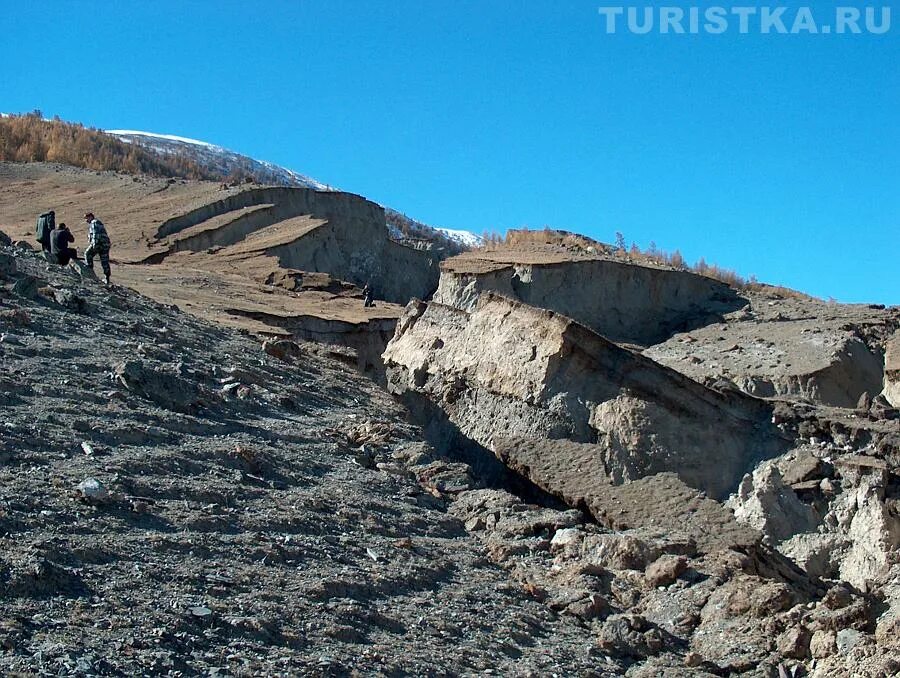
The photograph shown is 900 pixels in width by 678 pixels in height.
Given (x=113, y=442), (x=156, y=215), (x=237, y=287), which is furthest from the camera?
(x=156, y=215)

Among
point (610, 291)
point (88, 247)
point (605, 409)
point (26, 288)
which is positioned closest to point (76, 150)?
point (610, 291)

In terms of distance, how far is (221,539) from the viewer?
614 centimetres

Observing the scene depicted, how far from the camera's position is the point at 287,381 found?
37.2ft

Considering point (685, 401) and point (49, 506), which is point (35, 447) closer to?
point (49, 506)

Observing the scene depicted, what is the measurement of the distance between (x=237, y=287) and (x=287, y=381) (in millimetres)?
14637

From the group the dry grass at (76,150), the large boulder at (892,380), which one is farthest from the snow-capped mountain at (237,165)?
the large boulder at (892,380)

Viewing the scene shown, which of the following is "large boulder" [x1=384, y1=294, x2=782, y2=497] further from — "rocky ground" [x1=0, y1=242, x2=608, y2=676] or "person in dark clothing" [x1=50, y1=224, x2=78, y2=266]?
"person in dark clothing" [x1=50, y1=224, x2=78, y2=266]

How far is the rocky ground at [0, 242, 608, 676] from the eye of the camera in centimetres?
488

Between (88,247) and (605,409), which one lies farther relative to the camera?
(88,247)

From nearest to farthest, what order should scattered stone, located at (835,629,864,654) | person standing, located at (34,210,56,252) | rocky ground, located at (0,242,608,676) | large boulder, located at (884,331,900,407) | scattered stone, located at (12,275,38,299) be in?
1. rocky ground, located at (0,242,608,676)
2. scattered stone, located at (835,629,864,654)
3. scattered stone, located at (12,275,38,299)
4. person standing, located at (34,210,56,252)
5. large boulder, located at (884,331,900,407)

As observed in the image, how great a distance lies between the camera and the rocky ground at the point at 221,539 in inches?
192

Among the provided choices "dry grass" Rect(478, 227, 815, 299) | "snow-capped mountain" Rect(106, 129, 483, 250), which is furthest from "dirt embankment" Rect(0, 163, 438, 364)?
"snow-capped mountain" Rect(106, 129, 483, 250)

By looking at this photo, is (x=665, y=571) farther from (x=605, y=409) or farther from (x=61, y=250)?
(x=61, y=250)

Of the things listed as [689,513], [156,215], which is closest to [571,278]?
[156,215]
